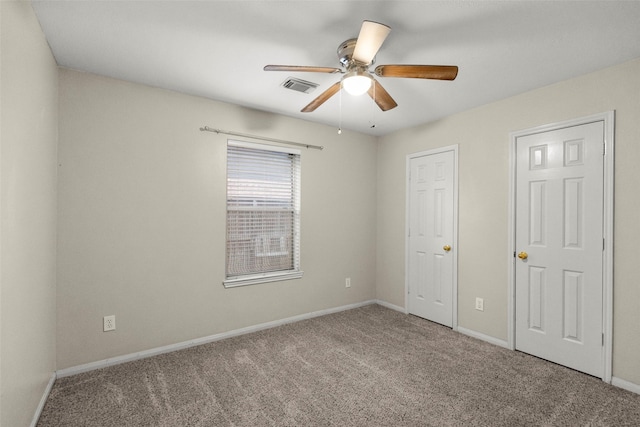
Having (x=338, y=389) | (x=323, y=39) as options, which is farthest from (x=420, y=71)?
(x=338, y=389)

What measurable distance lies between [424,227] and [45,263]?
3649mm

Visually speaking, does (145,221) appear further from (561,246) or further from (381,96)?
(561,246)

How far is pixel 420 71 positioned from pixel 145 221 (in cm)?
254

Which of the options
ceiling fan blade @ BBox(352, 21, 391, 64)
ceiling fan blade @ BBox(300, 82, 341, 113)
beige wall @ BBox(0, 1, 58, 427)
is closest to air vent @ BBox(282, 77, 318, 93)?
ceiling fan blade @ BBox(300, 82, 341, 113)

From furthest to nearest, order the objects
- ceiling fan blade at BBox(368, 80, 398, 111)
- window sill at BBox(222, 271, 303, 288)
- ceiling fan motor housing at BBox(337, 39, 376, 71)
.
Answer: window sill at BBox(222, 271, 303, 288)
ceiling fan blade at BBox(368, 80, 398, 111)
ceiling fan motor housing at BBox(337, 39, 376, 71)

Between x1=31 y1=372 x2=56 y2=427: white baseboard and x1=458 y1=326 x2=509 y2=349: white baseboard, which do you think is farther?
x1=458 y1=326 x2=509 y2=349: white baseboard

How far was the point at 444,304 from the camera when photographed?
3631 mm

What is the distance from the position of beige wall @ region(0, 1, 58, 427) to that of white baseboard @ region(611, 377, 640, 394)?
3.84 metres

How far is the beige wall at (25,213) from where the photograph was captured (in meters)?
1.40

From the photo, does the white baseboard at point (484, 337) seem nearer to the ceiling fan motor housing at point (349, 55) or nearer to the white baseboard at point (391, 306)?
the white baseboard at point (391, 306)

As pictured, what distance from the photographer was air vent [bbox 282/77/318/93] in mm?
2672

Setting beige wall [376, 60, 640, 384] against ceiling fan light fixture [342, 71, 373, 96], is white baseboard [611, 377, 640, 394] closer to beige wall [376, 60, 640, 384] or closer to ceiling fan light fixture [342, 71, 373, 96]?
beige wall [376, 60, 640, 384]

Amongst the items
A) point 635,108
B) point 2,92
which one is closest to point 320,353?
point 2,92

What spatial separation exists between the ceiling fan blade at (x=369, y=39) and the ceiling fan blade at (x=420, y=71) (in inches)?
4.9
